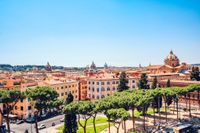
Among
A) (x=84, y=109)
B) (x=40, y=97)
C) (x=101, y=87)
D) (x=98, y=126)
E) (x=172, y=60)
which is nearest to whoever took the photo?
(x=84, y=109)

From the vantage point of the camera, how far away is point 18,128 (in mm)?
70188

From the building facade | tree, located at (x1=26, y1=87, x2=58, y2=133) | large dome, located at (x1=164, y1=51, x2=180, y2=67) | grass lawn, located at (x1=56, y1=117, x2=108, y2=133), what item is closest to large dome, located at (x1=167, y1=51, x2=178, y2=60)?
large dome, located at (x1=164, y1=51, x2=180, y2=67)

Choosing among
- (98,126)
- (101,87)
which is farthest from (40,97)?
(101,87)

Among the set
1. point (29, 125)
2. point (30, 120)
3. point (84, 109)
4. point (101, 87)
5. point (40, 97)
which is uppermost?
point (40, 97)

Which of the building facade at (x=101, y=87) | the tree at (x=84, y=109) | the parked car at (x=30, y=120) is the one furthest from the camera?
the building facade at (x=101, y=87)

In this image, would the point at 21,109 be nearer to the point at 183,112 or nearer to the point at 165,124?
the point at 165,124

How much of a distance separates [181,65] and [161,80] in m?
48.4

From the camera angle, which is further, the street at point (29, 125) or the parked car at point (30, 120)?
the parked car at point (30, 120)

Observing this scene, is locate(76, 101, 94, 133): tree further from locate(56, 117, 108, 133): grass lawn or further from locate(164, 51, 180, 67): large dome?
locate(164, 51, 180, 67): large dome

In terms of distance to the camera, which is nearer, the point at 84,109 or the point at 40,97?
the point at 84,109

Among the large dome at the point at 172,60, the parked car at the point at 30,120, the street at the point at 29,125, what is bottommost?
the street at the point at 29,125

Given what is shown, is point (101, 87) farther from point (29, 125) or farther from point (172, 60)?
point (172, 60)

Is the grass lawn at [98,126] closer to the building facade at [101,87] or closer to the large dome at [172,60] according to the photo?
the building facade at [101,87]

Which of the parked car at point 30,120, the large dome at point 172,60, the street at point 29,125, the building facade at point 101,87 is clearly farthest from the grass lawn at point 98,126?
the large dome at point 172,60
